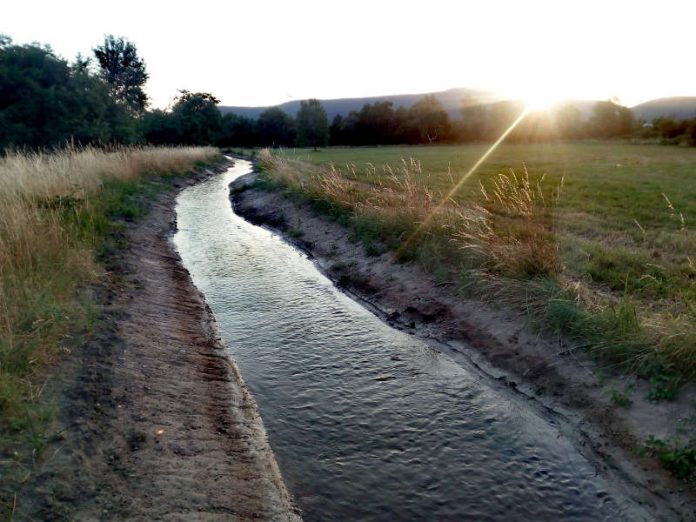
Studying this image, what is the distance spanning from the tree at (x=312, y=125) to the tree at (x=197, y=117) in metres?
13.8

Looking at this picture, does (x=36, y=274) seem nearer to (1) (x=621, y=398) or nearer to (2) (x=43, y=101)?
(1) (x=621, y=398)

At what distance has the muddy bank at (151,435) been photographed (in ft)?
12.6

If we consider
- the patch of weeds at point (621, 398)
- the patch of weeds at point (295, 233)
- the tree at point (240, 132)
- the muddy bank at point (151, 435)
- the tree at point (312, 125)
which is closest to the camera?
the muddy bank at point (151, 435)

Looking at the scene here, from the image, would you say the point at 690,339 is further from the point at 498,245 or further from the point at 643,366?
the point at 498,245

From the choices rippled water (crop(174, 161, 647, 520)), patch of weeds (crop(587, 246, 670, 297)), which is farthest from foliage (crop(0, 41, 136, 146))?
patch of weeds (crop(587, 246, 670, 297))

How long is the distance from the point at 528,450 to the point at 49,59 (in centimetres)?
2845

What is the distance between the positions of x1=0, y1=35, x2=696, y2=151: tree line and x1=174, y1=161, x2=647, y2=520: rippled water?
14.4 m

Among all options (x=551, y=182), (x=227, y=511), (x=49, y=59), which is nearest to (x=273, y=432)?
(x=227, y=511)

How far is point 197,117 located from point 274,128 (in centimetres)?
2589

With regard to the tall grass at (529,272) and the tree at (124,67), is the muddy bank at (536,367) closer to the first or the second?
the tall grass at (529,272)

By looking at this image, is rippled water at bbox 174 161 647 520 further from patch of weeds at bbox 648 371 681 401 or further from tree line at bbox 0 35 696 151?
tree line at bbox 0 35 696 151

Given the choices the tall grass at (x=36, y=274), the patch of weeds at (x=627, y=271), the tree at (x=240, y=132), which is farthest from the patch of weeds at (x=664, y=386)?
the tree at (x=240, y=132)

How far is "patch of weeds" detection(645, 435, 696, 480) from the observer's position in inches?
172

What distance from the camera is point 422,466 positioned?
4.84 metres
